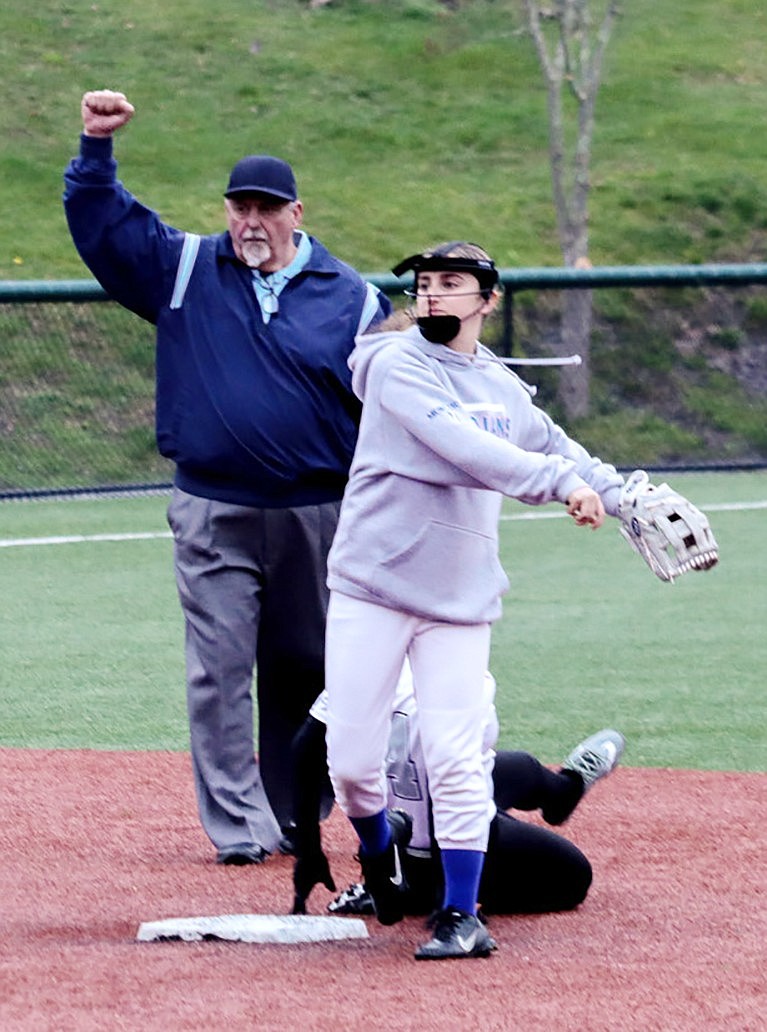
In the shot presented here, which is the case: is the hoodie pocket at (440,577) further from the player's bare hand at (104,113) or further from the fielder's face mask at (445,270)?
the player's bare hand at (104,113)

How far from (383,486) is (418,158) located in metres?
19.3

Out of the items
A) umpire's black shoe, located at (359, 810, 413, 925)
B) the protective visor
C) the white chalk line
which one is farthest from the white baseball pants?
the white chalk line

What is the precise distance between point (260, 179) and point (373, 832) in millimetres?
1830

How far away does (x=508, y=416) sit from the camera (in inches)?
165

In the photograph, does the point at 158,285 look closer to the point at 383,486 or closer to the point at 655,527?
the point at 383,486

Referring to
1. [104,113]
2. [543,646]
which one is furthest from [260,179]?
[543,646]

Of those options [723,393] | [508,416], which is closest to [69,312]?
[723,393]

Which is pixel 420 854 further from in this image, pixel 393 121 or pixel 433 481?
pixel 393 121

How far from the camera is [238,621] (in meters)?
5.17

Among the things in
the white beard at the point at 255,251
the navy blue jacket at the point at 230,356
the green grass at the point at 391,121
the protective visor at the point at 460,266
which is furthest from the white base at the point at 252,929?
the green grass at the point at 391,121

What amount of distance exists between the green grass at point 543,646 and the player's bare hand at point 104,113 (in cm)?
257

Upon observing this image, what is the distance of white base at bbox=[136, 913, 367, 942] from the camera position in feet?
13.8

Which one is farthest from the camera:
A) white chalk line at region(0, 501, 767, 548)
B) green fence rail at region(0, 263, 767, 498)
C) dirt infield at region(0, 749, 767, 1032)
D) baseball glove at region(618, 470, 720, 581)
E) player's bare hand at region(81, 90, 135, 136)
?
green fence rail at region(0, 263, 767, 498)

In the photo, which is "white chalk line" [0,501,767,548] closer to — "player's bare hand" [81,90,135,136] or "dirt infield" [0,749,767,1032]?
"dirt infield" [0,749,767,1032]
